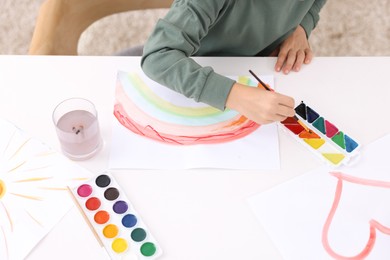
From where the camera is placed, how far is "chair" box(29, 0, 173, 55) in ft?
3.15

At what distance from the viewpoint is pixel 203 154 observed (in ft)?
2.65

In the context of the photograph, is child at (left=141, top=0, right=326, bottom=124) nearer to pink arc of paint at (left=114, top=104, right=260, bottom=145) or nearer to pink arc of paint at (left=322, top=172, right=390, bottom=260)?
pink arc of paint at (left=114, top=104, right=260, bottom=145)

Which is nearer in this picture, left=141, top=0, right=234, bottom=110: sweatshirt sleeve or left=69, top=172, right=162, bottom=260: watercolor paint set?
left=69, top=172, right=162, bottom=260: watercolor paint set

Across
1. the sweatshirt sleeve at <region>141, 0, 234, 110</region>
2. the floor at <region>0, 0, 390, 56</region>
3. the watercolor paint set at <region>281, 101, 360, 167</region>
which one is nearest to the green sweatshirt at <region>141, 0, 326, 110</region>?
the sweatshirt sleeve at <region>141, 0, 234, 110</region>

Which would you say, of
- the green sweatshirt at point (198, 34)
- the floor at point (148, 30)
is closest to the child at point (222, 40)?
the green sweatshirt at point (198, 34)

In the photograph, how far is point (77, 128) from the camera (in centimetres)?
80

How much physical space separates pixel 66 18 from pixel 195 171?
1.39 ft

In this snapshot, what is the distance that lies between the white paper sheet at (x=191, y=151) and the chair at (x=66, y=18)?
24 centimetres

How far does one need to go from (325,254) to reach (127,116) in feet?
1.24

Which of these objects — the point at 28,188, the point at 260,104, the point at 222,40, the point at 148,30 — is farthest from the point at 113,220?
the point at 148,30

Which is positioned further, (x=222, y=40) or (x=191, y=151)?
(x=222, y=40)

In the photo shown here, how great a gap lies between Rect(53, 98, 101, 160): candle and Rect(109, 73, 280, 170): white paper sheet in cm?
4

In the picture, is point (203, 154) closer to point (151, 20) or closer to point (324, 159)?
point (324, 159)

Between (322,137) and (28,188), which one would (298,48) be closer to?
(322,137)
